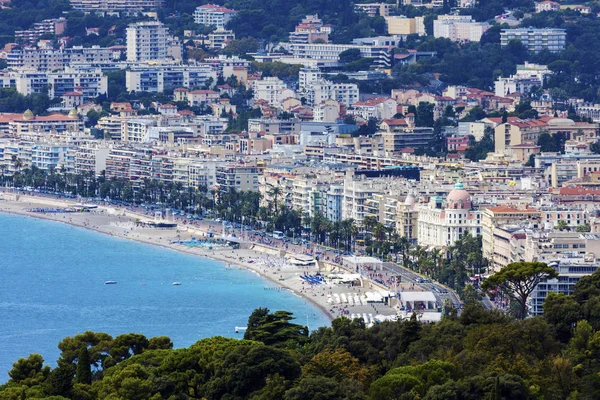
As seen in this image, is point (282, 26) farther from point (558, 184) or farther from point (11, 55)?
point (558, 184)

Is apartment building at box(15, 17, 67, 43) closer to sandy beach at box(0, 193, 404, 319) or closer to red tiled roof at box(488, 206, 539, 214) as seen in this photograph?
sandy beach at box(0, 193, 404, 319)

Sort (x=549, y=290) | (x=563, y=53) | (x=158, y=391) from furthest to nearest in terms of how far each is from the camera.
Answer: (x=563, y=53)
(x=549, y=290)
(x=158, y=391)

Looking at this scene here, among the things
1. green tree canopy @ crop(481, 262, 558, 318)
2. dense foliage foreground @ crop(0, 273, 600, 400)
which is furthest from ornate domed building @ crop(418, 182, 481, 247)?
dense foliage foreground @ crop(0, 273, 600, 400)

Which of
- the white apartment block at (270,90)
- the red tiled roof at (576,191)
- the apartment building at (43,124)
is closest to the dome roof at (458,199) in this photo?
the red tiled roof at (576,191)

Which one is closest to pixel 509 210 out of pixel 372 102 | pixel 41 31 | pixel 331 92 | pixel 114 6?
pixel 372 102

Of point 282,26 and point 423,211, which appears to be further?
point 282,26

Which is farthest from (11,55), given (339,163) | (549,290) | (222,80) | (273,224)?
(549,290)

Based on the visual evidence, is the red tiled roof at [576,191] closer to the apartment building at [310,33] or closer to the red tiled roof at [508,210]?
the red tiled roof at [508,210]

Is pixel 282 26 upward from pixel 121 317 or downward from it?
upward
